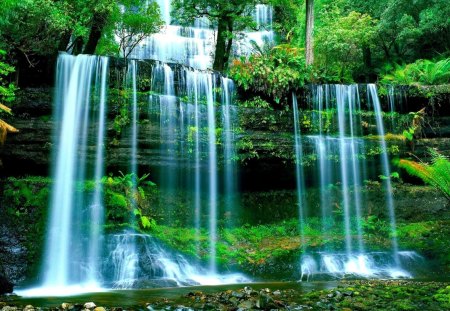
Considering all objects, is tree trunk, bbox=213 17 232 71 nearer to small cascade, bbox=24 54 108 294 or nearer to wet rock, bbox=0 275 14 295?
small cascade, bbox=24 54 108 294

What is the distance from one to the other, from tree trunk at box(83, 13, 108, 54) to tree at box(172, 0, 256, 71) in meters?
4.06

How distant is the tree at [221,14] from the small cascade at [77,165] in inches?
222

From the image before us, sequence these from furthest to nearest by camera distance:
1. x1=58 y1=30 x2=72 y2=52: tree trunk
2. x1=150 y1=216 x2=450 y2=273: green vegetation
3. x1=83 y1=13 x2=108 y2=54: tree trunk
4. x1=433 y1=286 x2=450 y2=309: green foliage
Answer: x1=83 y1=13 x2=108 y2=54: tree trunk, x1=58 y1=30 x2=72 y2=52: tree trunk, x1=150 y1=216 x2=450 y2=273: green vegetation, x1=433 y1=286 x2=450 y2=309: green foliage

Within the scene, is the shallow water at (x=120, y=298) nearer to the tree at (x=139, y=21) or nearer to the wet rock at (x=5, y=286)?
the wet rock at (x=5, y=286)

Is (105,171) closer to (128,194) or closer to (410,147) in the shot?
(128,194)

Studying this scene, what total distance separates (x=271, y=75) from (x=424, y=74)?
6.11 metres

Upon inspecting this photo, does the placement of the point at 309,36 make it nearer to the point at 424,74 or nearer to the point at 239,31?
the point at 239,31

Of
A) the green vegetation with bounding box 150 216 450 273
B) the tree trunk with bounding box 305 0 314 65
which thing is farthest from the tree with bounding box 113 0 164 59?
the green vegetation with bounding box 150 216 450 273

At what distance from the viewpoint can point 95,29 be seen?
1420 centimetres

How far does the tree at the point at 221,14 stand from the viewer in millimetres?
16266

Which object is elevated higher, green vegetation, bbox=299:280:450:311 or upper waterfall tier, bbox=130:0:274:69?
upper waterfall tier, bbox=130:0:274:69

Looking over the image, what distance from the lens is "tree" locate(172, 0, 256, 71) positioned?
16266 millimetres

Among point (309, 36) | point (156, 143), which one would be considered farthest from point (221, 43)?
point (156, 143)

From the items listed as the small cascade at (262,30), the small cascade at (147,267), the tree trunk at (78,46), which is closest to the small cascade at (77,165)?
the small cascade at (147,267)
